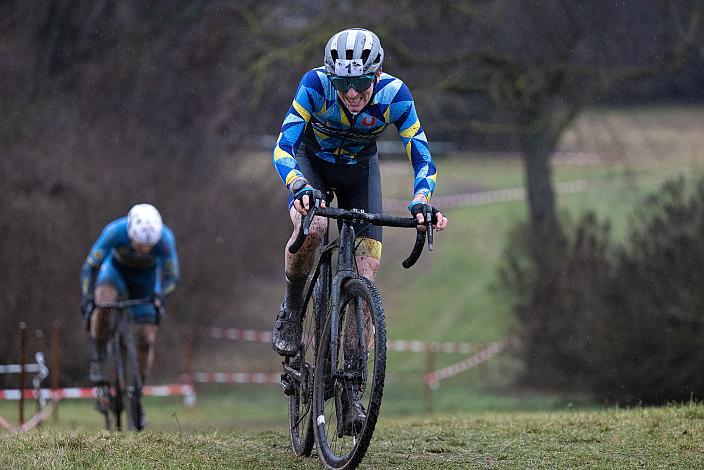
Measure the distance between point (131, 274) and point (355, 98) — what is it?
17.9 ft

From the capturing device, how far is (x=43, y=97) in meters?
26.0

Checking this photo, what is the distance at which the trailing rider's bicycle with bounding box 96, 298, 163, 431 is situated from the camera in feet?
37.1

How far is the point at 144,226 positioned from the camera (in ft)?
37.0

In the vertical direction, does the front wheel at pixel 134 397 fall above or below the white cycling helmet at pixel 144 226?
below

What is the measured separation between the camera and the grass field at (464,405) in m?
7.69

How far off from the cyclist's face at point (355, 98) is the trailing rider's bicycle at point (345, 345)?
0.72 metres

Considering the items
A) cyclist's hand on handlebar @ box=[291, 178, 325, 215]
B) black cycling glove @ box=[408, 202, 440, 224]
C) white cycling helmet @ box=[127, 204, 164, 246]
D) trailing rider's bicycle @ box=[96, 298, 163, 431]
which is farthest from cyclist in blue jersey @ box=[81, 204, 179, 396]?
black cycling glove @ box=[408, 202, 440, 224]

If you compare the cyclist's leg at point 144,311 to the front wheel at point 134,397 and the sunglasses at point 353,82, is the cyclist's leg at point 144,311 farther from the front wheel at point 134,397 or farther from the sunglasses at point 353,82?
the sunglasses at point 353,82

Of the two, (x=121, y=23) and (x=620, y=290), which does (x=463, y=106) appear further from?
(x=620, y=290)

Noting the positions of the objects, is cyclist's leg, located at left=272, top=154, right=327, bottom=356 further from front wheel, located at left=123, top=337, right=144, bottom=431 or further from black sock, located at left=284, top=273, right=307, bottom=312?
front wheel, located at left=123, top=337, right=144, bottom=431

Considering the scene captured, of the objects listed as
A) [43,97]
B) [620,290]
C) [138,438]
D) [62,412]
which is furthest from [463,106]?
[138,438]

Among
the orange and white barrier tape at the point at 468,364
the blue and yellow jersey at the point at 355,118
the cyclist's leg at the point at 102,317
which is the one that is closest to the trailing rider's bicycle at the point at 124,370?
the cyclist's leg at the point at 102,317

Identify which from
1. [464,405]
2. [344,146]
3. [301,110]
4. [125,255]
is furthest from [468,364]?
[301,110]

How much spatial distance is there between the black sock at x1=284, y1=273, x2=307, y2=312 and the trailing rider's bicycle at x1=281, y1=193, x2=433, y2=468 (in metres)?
0.35
